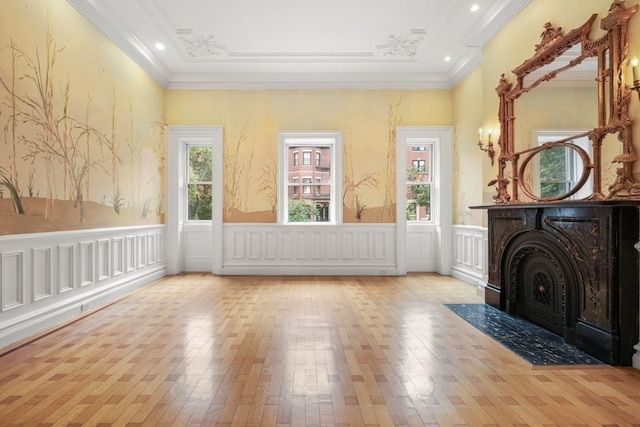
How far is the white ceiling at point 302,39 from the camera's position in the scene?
15.4 ft

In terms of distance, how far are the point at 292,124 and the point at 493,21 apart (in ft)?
11.7

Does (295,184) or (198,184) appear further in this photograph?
(198,184)

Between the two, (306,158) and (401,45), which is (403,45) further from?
(306,158)

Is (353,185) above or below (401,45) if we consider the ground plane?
below

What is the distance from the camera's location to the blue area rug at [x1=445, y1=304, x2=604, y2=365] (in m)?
2.96

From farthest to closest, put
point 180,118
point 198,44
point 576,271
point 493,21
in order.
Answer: point 180,118 → point 198,44 → point 493,21 → point 576,271

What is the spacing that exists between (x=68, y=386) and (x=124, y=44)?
15.3 ft

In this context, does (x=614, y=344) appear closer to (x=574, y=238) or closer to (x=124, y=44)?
(x=574, y=238)

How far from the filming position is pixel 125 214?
5.47 meters

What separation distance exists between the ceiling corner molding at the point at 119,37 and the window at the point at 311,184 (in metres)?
2.48

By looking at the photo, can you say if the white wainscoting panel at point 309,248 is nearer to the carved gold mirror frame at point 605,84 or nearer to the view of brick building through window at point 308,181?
the view of brick building through window at point 308,181

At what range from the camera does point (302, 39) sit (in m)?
5.57

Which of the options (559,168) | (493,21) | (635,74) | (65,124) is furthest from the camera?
(493,21)

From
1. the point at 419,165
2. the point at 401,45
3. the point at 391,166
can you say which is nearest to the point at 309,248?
the point at 391,166
